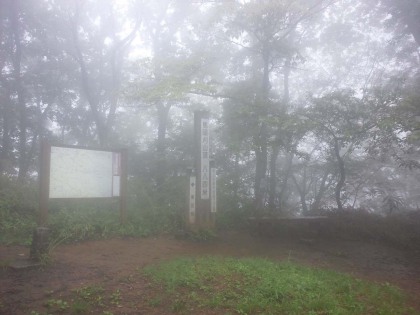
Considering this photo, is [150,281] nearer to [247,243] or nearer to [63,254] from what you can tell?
[63,254]

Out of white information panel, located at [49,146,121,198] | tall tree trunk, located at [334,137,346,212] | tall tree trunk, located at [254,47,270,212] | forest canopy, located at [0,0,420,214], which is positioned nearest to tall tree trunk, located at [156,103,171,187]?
forest canopy, located at [0,0,420,214]

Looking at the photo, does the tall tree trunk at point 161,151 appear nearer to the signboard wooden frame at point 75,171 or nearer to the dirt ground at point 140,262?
the signboard wooden frame at point 75,171

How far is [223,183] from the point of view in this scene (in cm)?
1485

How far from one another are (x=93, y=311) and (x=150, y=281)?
56.6 inches

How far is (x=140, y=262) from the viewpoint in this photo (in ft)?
23.5

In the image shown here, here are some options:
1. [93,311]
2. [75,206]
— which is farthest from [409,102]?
[75,206]

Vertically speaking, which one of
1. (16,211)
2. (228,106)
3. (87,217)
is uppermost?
(228,106)

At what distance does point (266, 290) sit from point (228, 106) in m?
11.7

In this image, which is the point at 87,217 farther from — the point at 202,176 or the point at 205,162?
the point at 205,162

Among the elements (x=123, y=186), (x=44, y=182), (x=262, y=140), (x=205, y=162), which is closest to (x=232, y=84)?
(x=262, y=140)

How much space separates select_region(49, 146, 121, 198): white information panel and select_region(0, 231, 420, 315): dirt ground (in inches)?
59.9

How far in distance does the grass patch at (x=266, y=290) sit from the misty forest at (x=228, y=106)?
283mm

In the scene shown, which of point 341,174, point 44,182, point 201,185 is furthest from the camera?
point 341,174

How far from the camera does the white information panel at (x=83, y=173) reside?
8938 mm
